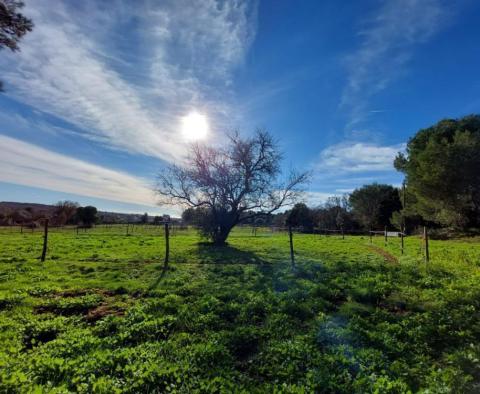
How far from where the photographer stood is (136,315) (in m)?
6.27

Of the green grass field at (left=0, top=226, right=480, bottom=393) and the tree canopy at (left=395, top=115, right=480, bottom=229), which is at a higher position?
the tree canopy at (left=395, top=115, right=480, bottom=229)

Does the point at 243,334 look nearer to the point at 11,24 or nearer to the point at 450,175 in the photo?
the point at 11,24

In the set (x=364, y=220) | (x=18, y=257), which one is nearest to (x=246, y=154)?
(x=18, y=257)

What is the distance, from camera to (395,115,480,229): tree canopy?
1133 inches

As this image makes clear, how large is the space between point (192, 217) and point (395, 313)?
70.3 ft

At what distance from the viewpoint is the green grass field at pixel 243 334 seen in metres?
3.90

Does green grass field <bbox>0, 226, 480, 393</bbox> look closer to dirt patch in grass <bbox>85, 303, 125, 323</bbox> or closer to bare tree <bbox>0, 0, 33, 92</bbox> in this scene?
dirt patch in grass <bbox>85, 303, 125, 323</bbox>

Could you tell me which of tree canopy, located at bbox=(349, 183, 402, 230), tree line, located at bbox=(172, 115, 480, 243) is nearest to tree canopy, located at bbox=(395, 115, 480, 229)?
tree line, located at bbox=(172, 115, 480, 243)

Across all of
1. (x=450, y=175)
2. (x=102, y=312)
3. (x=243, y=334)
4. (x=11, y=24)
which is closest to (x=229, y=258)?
(x=102, y=312)

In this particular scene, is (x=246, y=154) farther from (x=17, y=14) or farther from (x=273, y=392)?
(x=273, y=392)

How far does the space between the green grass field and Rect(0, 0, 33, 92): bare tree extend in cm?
650

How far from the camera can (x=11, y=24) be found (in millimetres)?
6918

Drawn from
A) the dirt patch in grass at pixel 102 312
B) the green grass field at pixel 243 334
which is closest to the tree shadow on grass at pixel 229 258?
the green grass field at pixel 243 334

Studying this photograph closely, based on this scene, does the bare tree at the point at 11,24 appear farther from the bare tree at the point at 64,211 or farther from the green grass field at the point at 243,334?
the bare tree at the point at 64,211
